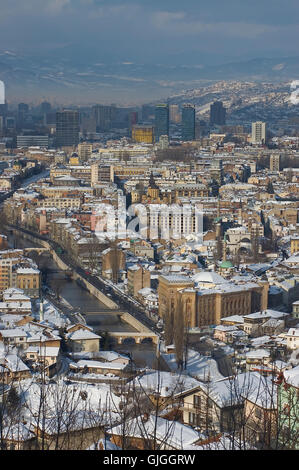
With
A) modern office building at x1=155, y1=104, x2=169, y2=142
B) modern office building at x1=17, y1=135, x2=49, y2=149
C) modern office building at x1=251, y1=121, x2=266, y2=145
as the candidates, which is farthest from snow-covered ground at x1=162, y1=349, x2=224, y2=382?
modern office building at x1=155, y1=104, x2=169, y2=142

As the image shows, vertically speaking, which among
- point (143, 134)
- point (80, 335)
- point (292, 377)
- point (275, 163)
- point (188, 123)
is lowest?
point (80, 335)

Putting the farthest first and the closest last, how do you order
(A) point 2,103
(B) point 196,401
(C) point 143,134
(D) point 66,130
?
(A) point 2,103 → (C) point 143,134 → (D) point 66,130 → (B) point 196,401

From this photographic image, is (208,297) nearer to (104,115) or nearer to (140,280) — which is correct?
(140,280)

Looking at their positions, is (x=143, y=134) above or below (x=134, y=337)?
above

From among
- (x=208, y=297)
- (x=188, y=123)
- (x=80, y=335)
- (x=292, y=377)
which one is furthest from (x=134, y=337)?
(x=188, y=123)

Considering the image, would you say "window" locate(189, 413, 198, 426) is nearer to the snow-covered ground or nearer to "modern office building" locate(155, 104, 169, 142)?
the snow-covered ground
